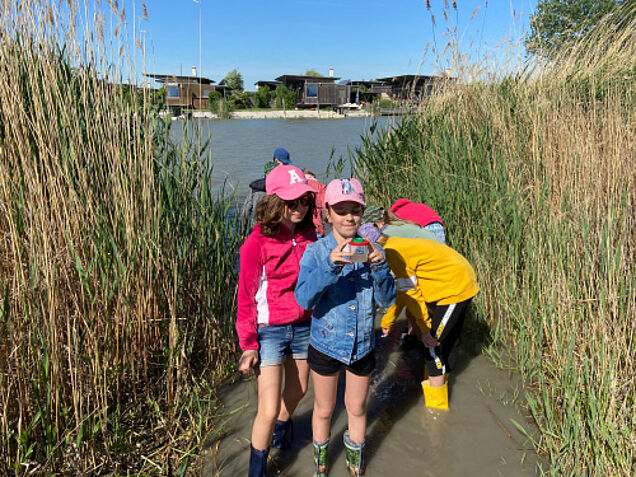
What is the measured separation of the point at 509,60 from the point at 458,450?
13.7ft

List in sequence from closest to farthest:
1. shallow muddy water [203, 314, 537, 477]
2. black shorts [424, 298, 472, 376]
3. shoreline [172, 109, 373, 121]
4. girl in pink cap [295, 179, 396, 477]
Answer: girl in pink cap [295, 179, 396, 477]
shallow muddy water [203, 314, 537, 477]
black shorts [424, 298, 472, 376]
shoreline [172, 109, 373, 121]

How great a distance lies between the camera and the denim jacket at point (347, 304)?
1.81m

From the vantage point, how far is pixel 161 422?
7.55 ft

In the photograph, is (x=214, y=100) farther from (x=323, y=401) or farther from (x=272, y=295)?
(x=323, y=401)

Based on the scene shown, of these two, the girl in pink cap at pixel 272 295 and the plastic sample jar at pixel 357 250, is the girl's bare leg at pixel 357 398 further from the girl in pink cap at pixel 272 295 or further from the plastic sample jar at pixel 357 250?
the plastic sample jar at pixel 357 250

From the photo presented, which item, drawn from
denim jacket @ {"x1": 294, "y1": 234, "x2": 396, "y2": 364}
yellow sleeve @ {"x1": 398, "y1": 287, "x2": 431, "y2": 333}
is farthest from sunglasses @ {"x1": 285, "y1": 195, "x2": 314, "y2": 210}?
yellow sleeve @ {"x1": 398, "y1": 287, "x2": 431, "y2": 333}

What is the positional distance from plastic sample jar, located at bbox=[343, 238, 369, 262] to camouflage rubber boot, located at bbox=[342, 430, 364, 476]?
3.50 ft

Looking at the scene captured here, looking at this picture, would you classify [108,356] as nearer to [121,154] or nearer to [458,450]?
[121,154]

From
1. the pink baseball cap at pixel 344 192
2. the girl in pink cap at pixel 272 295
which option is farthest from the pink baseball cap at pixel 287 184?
the pink baseball cap at pixel 344 192

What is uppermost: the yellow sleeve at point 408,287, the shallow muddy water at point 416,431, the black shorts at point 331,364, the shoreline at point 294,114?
the shoreline at point 294,114

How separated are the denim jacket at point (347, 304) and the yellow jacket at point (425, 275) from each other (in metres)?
0.52

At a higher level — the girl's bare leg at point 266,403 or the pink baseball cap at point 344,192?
the pink baseball cap at point 344,192

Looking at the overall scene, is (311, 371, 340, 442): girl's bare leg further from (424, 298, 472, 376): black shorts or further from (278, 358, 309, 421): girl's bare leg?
(424, 298, 472, 376): black shorts

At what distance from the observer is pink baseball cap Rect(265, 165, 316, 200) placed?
1.89 m
